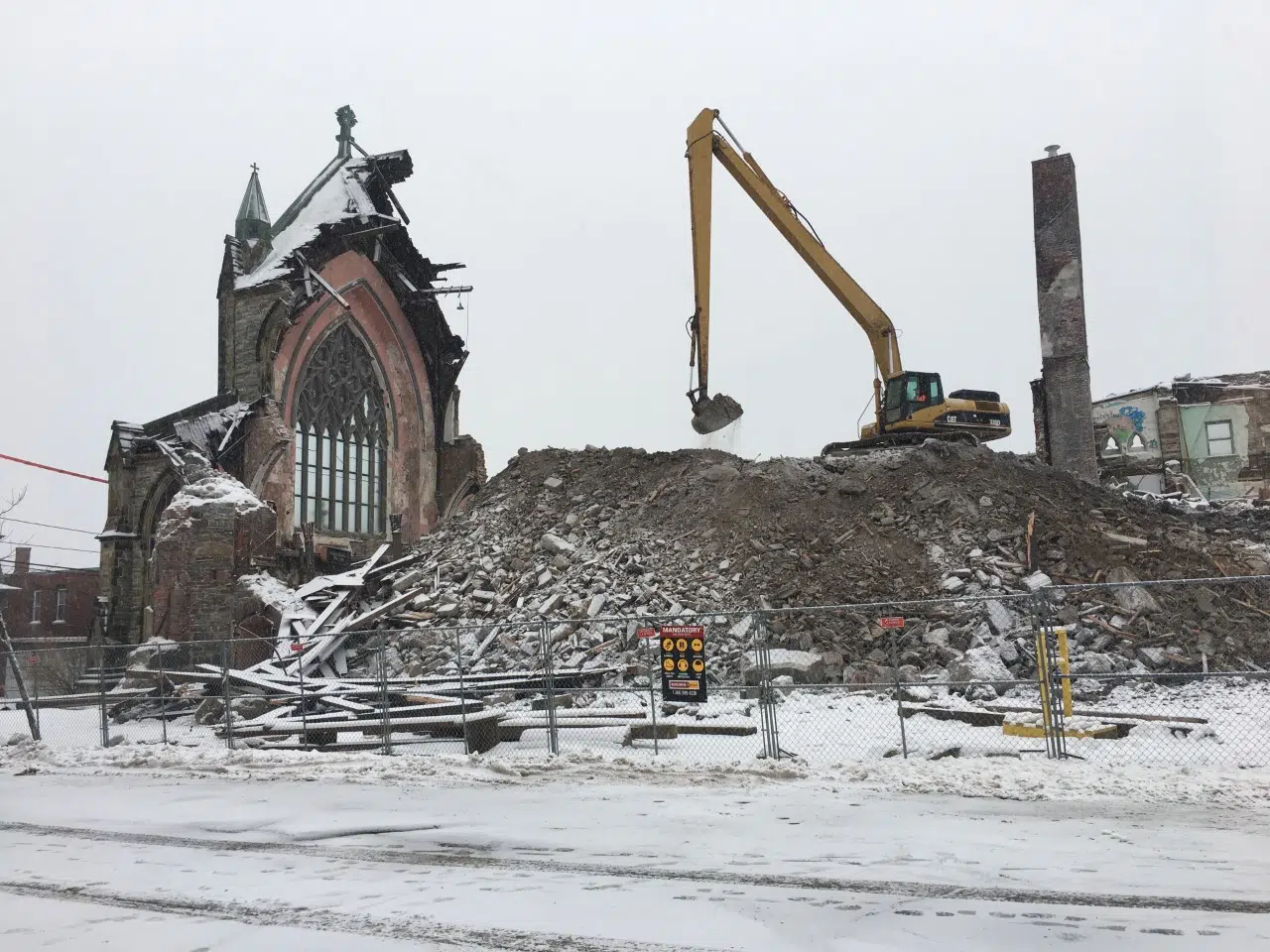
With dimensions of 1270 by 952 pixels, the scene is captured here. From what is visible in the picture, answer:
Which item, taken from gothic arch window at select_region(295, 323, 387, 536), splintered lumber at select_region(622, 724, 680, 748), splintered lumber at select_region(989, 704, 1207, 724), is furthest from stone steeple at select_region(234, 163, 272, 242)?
splintered lumber at select_region(989, 704, 1207, 724)

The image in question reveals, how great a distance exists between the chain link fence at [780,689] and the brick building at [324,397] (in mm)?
8353

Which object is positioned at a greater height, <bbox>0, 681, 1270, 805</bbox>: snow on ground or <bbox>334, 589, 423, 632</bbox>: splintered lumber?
<bbox>334, 589, 423, 632</bbox>: splintered lumber

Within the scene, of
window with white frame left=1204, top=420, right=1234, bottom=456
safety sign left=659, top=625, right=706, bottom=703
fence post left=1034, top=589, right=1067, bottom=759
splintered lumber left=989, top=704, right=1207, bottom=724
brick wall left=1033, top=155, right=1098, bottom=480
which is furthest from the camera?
window with white frame left=1204, top=420, right=1234, bottom=456

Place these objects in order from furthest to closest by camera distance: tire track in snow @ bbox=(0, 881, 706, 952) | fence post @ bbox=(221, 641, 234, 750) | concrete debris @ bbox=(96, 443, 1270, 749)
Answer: concrete debris @ bbox=(96, 443, 1270, 749) → fence post @ bbox=(221, 641, 234, 750) → tire track in snow @ bbox=(0, 881, 706, 952)

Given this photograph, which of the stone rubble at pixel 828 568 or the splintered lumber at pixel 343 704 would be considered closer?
the splintered lumber at pixel 343 704

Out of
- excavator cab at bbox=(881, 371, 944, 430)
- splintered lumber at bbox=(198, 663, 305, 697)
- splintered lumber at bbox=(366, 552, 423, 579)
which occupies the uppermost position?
excavator cab at bbox=(881, 371, 944, 430)

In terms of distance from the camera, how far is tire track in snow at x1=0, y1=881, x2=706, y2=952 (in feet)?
17.7

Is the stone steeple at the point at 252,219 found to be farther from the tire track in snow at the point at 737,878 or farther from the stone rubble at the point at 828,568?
the tire track in snow at the point at 737,878

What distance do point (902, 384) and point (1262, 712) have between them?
14281 mm

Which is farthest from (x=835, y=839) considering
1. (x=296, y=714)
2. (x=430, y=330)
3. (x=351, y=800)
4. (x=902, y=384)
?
(x=430, y=330)

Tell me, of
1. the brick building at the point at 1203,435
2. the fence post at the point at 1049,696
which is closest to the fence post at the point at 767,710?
the fence post at the point at 1049,696

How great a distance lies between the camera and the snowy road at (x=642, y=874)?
18.4 feet

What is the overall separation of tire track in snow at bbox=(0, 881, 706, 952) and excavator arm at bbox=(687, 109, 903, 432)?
767 inches

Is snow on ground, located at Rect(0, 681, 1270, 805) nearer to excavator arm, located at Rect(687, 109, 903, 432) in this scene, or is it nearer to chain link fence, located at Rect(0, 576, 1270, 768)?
chain link fence, located at Rect(0, 576, 1270, 768)
